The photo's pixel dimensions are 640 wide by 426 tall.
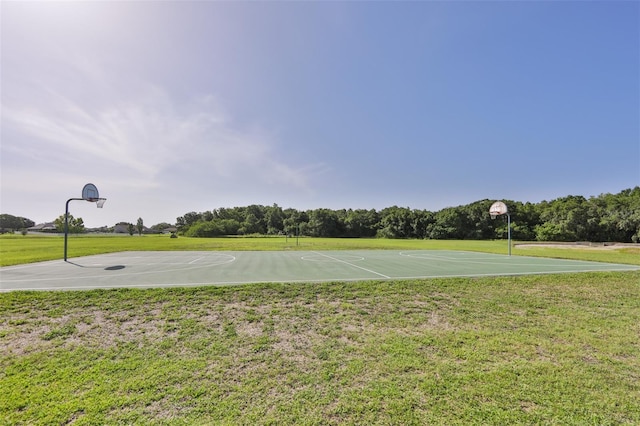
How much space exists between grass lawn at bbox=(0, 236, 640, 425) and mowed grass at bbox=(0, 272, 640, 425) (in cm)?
2

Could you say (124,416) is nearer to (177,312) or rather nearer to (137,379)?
(137,379)

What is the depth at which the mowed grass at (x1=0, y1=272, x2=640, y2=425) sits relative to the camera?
7.75 ft

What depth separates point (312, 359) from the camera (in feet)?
10.9

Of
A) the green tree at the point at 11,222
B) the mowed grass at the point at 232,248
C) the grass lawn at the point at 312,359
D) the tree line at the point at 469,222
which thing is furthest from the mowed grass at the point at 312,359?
the green tree at the point at 11,222

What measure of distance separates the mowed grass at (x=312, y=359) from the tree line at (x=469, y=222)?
2962 cm

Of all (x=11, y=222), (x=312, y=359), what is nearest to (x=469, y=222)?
(x=312, y=359)

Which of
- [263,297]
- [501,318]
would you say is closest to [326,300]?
[263,297]

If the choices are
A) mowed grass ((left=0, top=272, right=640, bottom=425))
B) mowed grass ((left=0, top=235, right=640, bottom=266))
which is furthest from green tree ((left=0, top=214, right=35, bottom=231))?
mowed grass ((left=0, top=272, right=640, bottom=425))

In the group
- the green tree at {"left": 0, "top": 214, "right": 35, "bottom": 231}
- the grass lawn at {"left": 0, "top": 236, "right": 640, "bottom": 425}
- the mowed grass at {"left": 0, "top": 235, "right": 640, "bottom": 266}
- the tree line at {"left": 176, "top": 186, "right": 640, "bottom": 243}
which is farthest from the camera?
the green tree at {"left": 0, "top": 214, "right": 35, "bottom": 231}

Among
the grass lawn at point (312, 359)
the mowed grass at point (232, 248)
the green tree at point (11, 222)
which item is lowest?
the mowed grass at point (232, 248)

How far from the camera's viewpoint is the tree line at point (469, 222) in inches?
1759

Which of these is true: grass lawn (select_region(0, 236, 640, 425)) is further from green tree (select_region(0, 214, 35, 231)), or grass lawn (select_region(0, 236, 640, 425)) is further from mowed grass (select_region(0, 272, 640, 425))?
green tree (select_region(0, 214, 35, 231))

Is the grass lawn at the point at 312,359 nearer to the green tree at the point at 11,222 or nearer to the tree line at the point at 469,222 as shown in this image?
the tree line at the point at 469,222

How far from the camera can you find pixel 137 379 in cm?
282
